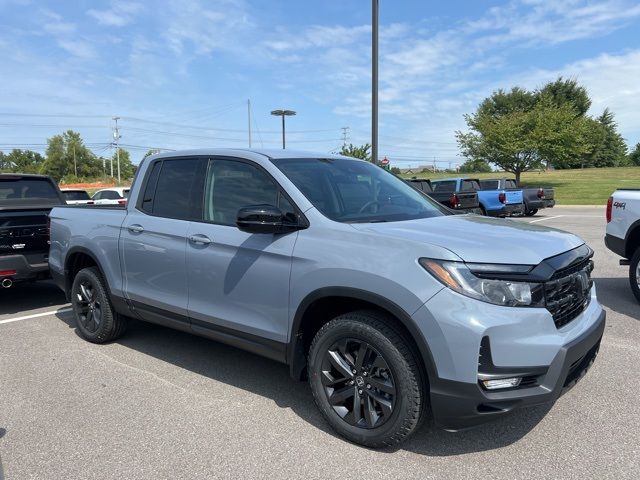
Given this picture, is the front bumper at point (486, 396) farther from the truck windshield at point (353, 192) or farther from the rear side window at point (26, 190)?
the rear side window at point (26, 190)

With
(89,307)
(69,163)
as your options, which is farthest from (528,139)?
(69,163)

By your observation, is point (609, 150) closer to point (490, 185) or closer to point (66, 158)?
point (490, 185)

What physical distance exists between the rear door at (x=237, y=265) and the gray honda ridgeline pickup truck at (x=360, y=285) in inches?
0.5

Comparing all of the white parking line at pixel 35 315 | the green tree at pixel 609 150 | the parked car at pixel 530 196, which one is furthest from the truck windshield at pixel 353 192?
the green tree at pixel 609 150

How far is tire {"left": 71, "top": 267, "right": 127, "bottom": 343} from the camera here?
5031 mm

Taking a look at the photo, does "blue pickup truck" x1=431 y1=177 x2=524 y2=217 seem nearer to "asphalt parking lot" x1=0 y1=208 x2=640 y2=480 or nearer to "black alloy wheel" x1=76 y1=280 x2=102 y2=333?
"asphalt parking lot" x1=0 y1=208 x2=640 y2=480

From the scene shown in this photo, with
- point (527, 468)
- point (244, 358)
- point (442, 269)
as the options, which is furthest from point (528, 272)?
point (244, 358)

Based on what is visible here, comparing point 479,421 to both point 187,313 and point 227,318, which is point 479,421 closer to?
point 227,318

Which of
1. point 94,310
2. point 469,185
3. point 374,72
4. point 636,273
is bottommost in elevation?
point 94,310

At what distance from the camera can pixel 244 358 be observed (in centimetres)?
475

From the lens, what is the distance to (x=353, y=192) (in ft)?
12.9

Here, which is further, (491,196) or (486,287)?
(491,196)

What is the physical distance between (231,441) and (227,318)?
882 mm

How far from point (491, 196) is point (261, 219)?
1759 centimetres
